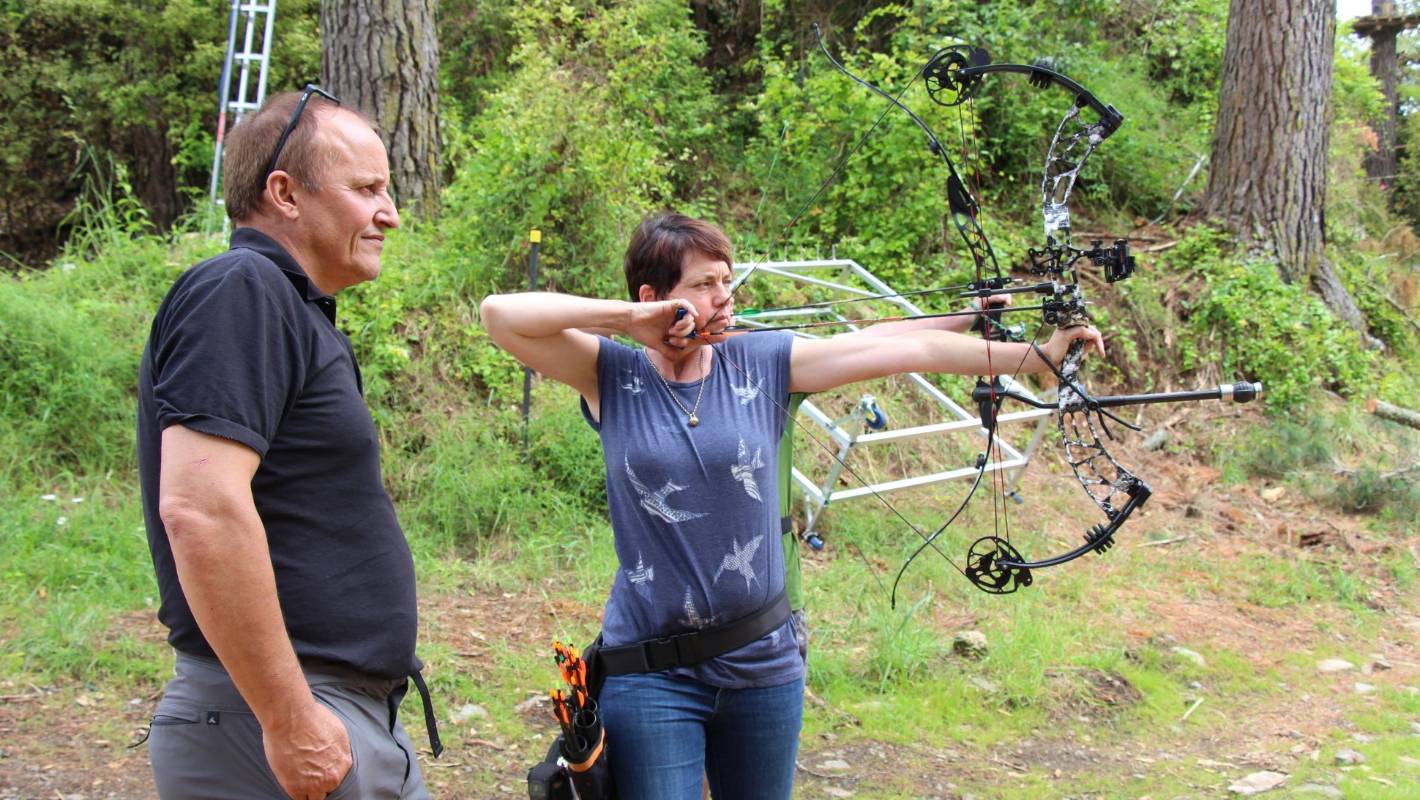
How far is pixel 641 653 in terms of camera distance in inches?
82.5

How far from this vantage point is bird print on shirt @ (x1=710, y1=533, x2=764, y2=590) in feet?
6.97

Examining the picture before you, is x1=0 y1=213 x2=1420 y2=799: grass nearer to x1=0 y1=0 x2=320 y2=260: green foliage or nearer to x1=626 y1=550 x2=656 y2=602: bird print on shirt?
x1=626 y1=550 x2=656 y2=602: bird print on shirt

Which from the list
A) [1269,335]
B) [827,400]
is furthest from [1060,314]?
[1269,335]

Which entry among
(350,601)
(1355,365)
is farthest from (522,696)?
(1355,365)

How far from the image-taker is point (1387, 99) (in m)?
13.6

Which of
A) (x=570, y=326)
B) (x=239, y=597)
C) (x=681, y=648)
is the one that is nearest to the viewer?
(x=239, y=597)

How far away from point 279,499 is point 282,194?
0.46 meters

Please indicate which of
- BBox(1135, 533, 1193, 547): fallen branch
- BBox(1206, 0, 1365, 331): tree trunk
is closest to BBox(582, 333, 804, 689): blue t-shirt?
BBox(1135, 533, 1193, 547): fallen branch

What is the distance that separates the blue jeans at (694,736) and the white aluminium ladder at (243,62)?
235 inches

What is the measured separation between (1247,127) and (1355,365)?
70.1 inches

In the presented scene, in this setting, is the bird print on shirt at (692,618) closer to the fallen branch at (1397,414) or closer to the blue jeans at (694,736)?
the blue jeans at (694,736)

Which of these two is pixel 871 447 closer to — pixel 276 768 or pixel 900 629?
pixel 900 629

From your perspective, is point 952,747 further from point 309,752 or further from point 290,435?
point 290,435

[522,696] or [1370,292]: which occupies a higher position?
[1370,292]
